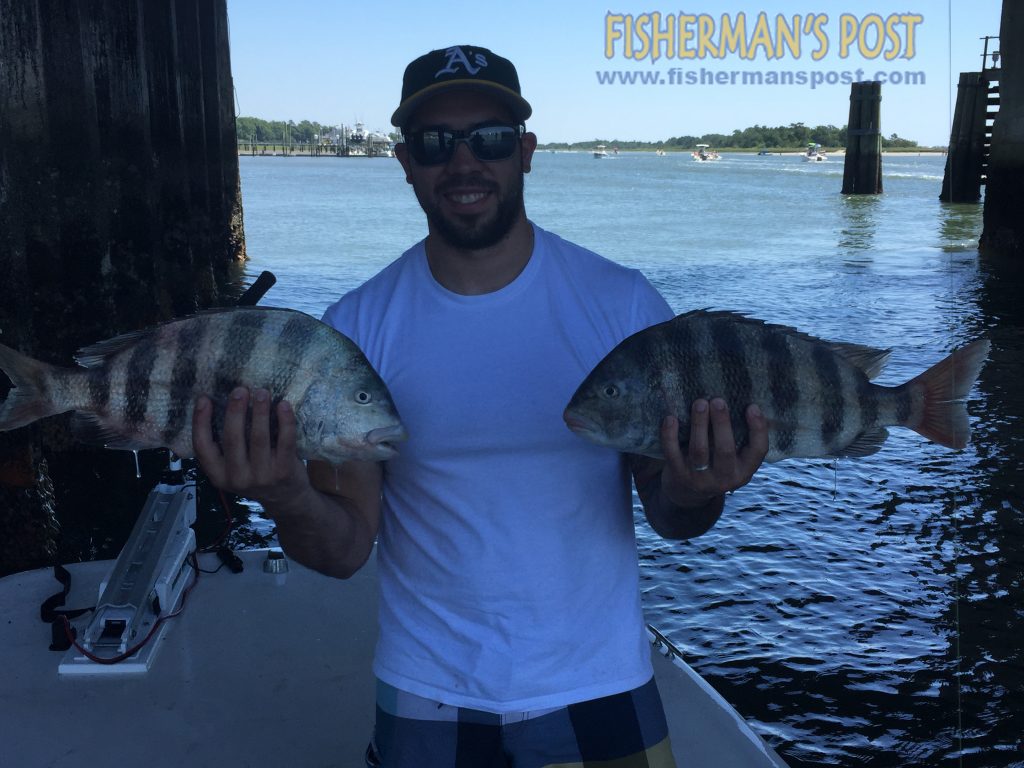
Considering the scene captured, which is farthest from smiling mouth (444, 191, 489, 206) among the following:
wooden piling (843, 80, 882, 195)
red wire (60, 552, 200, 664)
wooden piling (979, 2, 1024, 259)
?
wooden piling (843, 80, 882, 195)

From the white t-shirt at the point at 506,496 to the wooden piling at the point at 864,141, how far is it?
4936 centimetres

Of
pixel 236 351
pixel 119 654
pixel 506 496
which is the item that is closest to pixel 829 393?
pixel 506 496

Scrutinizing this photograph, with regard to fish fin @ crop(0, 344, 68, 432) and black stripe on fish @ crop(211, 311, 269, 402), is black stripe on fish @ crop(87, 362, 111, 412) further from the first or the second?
black stripe on fish @ crop(211, 311, 269, 402)

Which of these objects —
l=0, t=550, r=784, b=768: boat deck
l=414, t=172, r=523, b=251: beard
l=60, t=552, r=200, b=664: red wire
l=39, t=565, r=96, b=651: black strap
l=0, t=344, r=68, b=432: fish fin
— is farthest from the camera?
l=39, t=565, r=96, b=651: black strap

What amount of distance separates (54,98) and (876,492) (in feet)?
26.3

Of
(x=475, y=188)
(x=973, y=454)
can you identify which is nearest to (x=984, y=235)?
(x=973, y=454)

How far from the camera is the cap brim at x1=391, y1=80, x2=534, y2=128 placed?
2.54 m

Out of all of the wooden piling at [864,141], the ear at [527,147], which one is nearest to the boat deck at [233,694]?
the ear at [527,147]

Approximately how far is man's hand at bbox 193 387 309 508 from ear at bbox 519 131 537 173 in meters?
0.97

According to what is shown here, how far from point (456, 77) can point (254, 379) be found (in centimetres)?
96

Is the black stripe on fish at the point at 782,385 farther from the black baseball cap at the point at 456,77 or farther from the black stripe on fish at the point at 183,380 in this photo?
the black stripe on fish at the point at 183,380

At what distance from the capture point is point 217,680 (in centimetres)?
401

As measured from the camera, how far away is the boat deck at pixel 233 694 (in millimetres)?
3580

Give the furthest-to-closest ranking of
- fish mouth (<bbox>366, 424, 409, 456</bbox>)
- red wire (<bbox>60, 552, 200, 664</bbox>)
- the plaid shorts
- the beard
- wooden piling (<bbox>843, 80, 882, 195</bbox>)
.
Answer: wooden piling (<bbox>843, 80, 882, 195</bbox>), red wire (<bbox>60, 552, 200, 664</bbox>), the beard, fish mouth (<bbox>366, 424, 409, 456</bbox>), the plaid shorts
